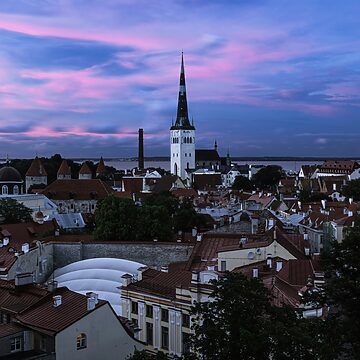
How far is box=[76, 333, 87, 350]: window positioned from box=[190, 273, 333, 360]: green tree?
561 centimetres

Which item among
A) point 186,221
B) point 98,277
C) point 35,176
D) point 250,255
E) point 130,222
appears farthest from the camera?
point 35,176

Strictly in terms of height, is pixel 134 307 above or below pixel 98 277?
below

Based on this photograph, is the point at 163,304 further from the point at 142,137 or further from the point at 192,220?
the point at 142,137

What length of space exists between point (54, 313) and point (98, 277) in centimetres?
1199

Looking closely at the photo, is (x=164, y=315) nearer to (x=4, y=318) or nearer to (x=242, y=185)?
(x=4, y=318)

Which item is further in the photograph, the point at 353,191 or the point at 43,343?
the point at 353,191

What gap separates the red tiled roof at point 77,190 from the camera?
87438mm

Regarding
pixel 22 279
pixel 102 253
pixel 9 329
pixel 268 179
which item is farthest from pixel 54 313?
pixel 268 179

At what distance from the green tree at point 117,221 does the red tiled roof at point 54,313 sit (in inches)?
886

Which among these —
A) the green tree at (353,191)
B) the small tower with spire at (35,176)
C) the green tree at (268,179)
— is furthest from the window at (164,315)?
the green tree at (268,179)

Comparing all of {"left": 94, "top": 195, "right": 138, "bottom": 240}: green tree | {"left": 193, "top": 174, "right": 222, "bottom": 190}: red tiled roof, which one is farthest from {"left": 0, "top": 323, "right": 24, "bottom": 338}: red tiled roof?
{"left": 193, "top": 174, "right": 222, "bottom": 190}: red tiled roof

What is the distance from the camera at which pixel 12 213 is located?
56.7 meters

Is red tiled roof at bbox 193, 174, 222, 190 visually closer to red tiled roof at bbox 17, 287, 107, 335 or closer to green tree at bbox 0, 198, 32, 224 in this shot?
green tree at bbox 0, 198, 32, 224

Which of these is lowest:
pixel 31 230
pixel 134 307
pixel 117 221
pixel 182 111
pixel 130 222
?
pixel 134 307
